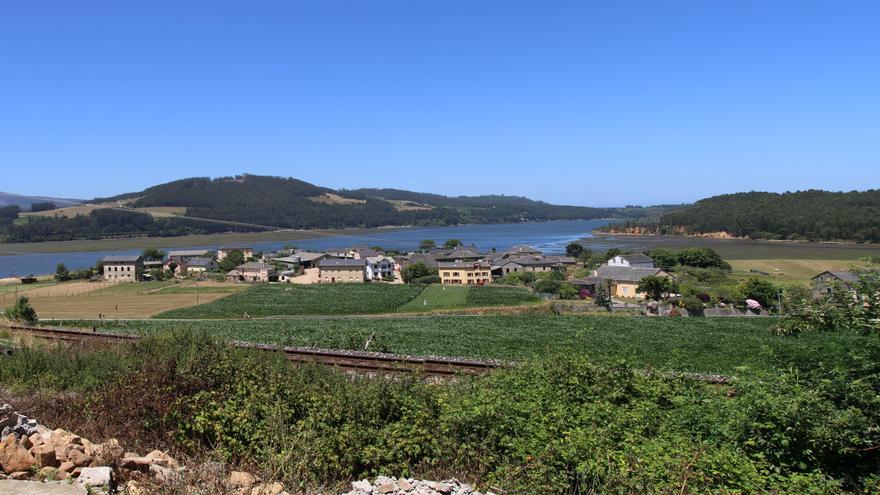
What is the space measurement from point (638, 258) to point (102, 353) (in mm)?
66947

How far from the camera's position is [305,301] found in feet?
152

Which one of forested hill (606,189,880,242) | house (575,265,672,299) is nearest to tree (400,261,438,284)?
→ house (575,265,672,299)

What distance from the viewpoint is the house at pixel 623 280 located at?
1993 inches

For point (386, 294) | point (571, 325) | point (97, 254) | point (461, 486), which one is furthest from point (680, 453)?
point (97, 254)

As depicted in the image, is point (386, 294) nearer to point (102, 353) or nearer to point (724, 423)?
point (102, 353)

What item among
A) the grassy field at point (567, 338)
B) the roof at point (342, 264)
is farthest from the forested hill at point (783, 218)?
the grassy field at point (567, 338)

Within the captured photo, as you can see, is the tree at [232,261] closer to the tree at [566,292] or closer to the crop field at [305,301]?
the crop field at [305,301]

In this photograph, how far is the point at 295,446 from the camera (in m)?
5.83

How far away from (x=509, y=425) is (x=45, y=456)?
4.53m

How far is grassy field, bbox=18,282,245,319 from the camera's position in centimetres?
3819

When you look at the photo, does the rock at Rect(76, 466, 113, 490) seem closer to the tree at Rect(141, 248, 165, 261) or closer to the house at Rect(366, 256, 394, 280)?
the house at Rect(366, 256, 394, 280)

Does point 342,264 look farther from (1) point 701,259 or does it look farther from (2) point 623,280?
(1) point 701,259

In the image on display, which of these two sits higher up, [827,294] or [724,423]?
[827,294]

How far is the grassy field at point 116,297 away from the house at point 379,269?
54.9ft
